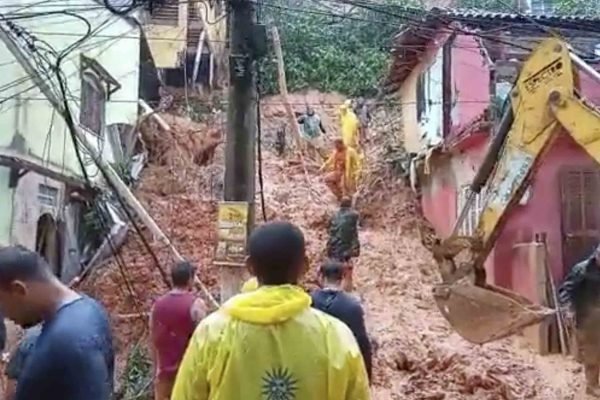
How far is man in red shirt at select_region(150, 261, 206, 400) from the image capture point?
19.9 ft

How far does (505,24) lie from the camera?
13.4 meters

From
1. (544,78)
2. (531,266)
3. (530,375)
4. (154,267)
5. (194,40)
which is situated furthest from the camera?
(194,40)

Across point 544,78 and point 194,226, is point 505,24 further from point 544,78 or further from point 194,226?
point 544,78

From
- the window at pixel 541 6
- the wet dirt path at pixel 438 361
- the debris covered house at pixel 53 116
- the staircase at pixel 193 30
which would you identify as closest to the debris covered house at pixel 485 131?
the wet dirt path at pixel 438 361

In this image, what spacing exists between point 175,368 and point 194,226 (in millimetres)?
8753

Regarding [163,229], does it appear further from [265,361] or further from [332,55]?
[332,55]

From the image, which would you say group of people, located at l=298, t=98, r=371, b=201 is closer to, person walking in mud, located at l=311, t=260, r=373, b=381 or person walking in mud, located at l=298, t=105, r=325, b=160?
person walking in mud, located at l=298, t=105, r=325, b=160

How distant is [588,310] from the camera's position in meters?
8.16

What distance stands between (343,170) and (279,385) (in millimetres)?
13215

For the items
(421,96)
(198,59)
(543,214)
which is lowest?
(543,214)

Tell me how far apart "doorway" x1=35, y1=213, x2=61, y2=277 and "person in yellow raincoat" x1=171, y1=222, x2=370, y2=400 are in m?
10.4

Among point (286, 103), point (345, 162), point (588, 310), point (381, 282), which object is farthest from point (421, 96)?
point (588, 310)

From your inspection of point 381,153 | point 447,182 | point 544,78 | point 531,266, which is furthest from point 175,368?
point 381,153

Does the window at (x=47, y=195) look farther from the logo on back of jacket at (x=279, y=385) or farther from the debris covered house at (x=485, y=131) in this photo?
the logo on back of jacket at (x=279, y=385)
